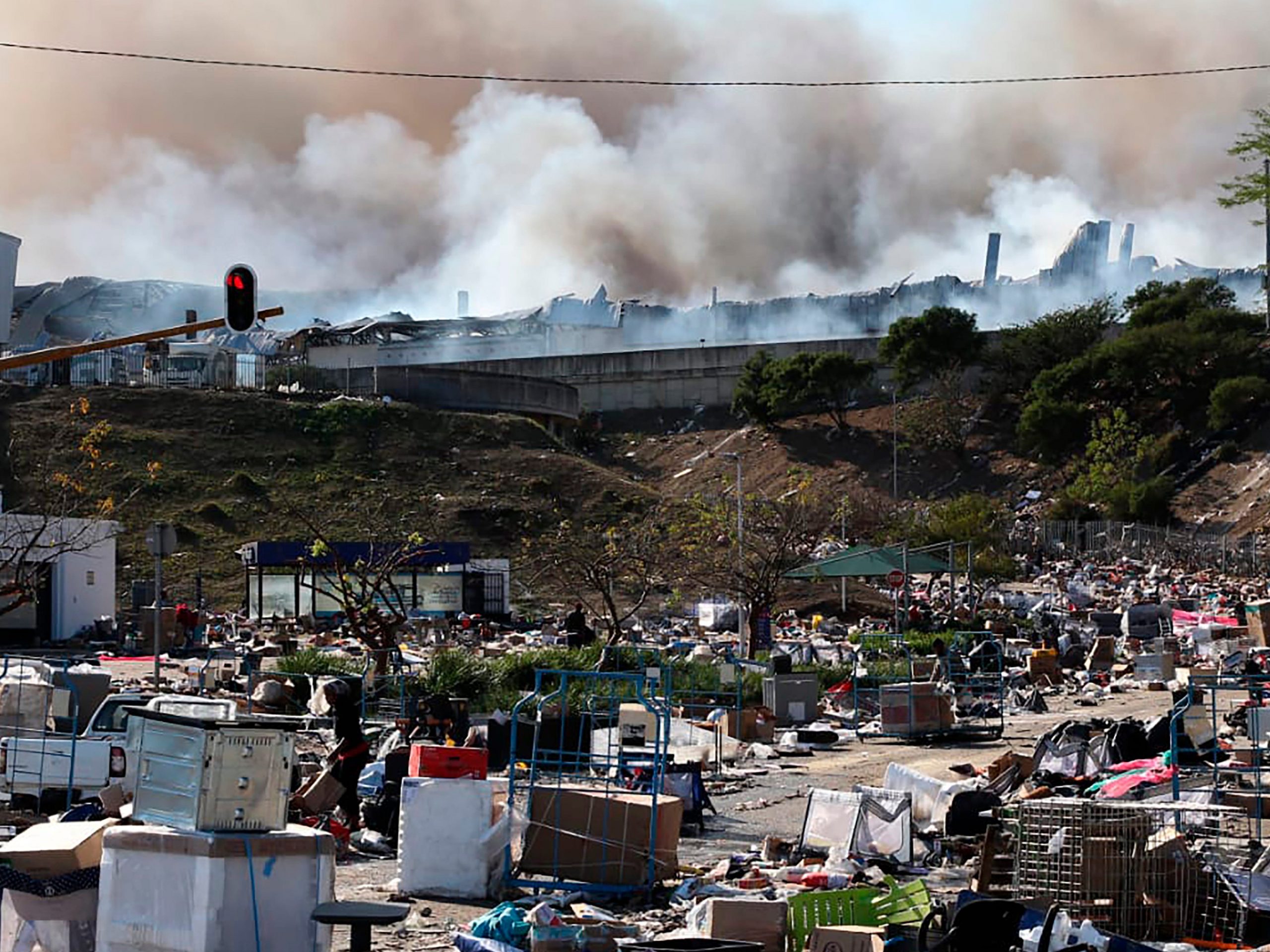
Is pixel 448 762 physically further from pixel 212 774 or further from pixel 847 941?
pixel 847 941

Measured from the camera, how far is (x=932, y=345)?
77562 mm

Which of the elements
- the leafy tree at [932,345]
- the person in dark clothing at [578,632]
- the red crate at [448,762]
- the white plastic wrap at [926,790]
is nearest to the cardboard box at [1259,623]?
the person in dark clothing at [578,632]

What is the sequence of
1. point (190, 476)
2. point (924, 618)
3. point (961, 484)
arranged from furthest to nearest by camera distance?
point (961, 484) < point (190, 476) < point (924, 618)

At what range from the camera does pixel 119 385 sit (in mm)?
64125

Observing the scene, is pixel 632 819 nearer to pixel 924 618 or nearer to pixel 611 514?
pixel 924 618

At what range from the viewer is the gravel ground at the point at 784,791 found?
392 inches

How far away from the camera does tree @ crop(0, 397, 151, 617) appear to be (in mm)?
28406

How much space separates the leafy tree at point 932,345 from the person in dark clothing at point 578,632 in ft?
161

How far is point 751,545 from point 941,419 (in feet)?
130

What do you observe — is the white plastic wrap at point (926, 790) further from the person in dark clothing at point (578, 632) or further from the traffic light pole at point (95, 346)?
the person in dark clothing at point (578, 632)

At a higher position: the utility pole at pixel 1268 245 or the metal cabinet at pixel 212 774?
the utility pole at pixel 1268 245

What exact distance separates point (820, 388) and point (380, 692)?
56.4m

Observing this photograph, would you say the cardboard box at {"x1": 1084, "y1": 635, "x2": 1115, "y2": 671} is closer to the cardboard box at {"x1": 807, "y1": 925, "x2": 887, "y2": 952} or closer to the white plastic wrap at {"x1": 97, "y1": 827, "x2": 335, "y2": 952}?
the cardboard box at {"x1": 807, "y1": 925, "x2": 887, "y2": 952}

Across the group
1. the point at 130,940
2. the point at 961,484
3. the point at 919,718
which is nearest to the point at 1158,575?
the point at 961,484
